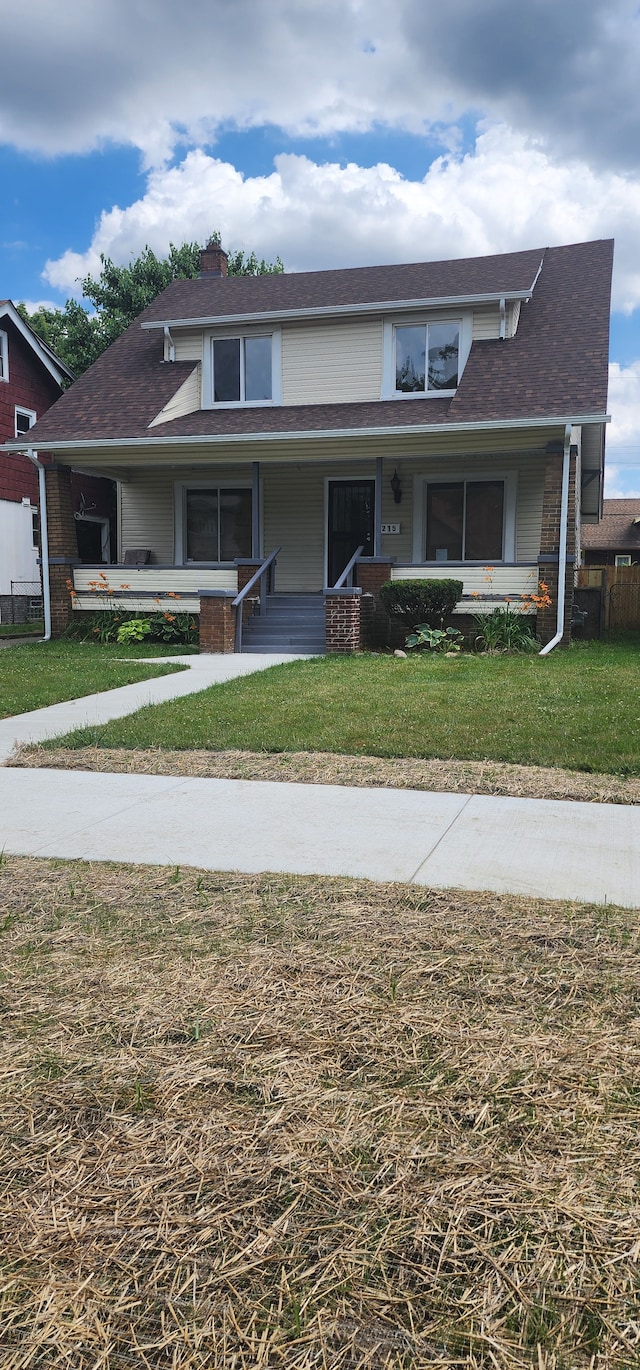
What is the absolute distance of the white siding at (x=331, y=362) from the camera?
1680 centimetres

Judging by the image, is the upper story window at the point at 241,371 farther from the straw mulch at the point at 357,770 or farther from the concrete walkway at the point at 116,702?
the straw mulch at the point at 357,770

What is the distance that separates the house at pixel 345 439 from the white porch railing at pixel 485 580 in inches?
0.9

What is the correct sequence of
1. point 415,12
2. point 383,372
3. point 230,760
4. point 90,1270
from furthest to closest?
point 383,372, point 415,12, point 230,760, point 90,1270

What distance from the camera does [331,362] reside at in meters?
17.0

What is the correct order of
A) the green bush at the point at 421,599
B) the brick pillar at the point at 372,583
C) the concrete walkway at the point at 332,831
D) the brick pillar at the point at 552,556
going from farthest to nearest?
the brick pillar at the point at 372,583 < the green bush at the point at 421,599 < the brick pillar at the point at 552,556 < the concrete walkway at the point at 332,831

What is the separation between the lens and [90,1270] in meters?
1.67

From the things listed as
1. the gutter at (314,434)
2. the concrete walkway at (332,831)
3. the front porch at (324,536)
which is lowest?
the concrete walkway at (332,831)

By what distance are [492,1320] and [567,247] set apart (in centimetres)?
2120

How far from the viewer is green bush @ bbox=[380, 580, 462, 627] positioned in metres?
14.2

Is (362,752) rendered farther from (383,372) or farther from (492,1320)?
(383,372)

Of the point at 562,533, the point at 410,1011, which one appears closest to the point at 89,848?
the point at 410,1011

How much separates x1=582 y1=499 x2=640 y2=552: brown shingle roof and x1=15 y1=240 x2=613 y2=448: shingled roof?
28.3 meters

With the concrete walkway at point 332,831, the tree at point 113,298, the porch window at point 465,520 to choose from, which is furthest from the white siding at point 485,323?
the tree at point 113,298

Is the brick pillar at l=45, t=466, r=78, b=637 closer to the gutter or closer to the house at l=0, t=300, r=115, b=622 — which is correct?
the gutter
